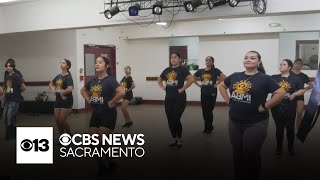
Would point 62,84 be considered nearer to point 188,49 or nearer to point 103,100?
point 103,100

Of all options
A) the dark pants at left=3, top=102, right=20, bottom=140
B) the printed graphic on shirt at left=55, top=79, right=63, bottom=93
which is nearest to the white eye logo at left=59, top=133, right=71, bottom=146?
the printed graphic on shirt at left=55, top=79, right=63, bottom=93

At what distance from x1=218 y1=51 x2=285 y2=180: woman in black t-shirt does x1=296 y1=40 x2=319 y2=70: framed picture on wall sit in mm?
7858

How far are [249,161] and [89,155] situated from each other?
2558mm

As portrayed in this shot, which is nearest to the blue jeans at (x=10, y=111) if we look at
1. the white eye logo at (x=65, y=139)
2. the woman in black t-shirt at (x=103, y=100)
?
the white eye logo at (x=65, y=139)

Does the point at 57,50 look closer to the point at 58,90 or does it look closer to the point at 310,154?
the point at 58,90

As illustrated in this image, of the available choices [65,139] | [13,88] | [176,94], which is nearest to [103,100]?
[176,94]

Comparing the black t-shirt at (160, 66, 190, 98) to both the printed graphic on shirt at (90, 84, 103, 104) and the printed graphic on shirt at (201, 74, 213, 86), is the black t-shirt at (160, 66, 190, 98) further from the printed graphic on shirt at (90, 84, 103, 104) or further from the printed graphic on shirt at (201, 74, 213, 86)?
the printed graphic on shirt at (90, 84, 103, 104)

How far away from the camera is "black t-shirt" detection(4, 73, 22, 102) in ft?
20.7

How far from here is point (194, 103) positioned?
12188 mm

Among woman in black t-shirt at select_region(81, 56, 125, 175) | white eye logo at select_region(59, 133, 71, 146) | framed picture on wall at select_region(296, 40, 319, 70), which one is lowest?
white eye logo at select_region(59, 133, 71, 146)

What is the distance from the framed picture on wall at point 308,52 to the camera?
34.7 ft

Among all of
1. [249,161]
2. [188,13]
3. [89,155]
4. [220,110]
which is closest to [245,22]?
[220,110]

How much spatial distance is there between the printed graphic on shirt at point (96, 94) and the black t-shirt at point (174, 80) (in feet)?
5.53

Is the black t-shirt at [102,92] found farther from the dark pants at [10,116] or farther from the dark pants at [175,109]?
the dark pants at [10,116]
